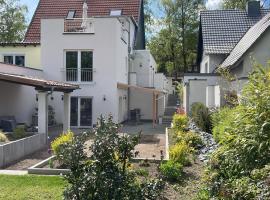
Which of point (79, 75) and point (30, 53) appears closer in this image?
point (79, 75)

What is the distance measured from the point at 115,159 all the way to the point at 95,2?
3034cm

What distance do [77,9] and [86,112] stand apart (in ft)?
38.4

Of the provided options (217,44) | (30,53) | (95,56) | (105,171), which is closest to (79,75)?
(95,56)

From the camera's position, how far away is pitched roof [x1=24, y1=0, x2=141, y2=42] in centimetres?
3362

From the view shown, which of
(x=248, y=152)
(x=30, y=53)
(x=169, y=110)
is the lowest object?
(x=248, y=152)

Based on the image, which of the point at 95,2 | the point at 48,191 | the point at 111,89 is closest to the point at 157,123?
the point at 111,89

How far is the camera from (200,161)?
1137 cm

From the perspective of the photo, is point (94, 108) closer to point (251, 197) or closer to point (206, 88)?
point (206, 88)

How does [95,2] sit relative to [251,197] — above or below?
above

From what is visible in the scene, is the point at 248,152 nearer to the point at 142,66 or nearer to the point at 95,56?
the point at 95,56

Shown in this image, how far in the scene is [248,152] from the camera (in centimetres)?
620

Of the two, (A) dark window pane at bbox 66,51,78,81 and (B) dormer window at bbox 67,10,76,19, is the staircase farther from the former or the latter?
(B) dormer window at bbox 67,10,76,19

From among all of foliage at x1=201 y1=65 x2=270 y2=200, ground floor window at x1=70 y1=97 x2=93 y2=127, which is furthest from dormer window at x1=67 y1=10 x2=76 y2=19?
foliage at x1=201 y1=65 x2=270 y2=200

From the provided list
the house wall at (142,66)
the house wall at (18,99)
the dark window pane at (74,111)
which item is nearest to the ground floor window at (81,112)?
the dark window pane at (74,111)
